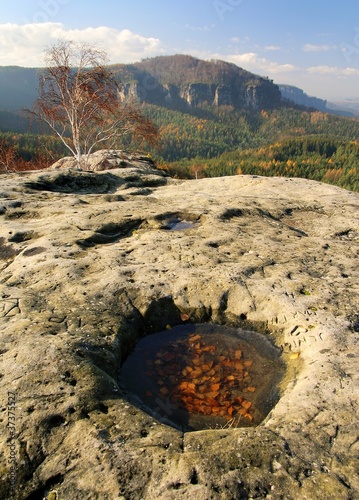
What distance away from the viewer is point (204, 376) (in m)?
6.32

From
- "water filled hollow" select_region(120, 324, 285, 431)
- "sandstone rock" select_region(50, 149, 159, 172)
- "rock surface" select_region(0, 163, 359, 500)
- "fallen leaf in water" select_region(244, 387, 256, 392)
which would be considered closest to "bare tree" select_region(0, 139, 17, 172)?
"sandstone rock" select_region(50, 149, 159, 172)

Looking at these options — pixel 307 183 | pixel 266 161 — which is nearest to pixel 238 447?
pixel 307 183

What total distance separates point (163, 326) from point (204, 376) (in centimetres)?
161

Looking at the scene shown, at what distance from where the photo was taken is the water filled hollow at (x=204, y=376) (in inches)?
215

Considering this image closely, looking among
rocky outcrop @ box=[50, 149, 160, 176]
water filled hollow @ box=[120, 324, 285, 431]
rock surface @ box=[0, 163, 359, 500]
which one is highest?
rock surface @ box=[0, 163, 359, 500]

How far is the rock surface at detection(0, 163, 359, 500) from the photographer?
3928 mm

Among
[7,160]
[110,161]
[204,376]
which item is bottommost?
[7,160]

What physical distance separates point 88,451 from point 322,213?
39.2 ft

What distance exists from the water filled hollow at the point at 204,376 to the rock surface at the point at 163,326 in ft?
1.07

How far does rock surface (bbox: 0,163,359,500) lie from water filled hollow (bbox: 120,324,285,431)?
326 mm

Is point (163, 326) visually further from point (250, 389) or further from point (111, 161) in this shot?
point (111, 161)

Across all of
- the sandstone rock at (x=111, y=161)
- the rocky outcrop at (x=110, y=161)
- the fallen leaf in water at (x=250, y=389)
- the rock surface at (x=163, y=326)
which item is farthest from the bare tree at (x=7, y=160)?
the fallen leaf in water at (x=250, y=389)

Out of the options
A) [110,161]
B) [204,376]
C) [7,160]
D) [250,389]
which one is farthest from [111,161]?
[250,389]

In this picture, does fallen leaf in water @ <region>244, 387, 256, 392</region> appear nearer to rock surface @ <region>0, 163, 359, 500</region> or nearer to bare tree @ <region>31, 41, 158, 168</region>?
rock surface @ <region>0, 163, 359, 500</region>
